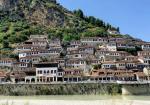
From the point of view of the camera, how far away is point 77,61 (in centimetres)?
9262

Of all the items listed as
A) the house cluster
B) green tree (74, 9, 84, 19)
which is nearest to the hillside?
green tree (74, 9, 84, 19)

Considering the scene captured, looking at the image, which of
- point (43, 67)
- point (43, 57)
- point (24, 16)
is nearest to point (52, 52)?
point (43, 57)

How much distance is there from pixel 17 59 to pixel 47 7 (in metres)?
47.9

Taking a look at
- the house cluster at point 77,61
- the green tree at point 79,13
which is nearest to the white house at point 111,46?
the house cluster at point 77,61

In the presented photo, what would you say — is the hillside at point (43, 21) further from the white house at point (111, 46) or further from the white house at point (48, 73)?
the white house at point (48, 73)

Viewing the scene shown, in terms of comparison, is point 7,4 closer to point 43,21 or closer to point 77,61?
point 43,21

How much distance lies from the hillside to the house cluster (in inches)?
353

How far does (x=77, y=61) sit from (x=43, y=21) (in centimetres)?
4895

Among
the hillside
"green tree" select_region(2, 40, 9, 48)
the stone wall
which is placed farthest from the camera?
the hillside

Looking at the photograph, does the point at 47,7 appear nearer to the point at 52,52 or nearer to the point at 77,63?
the point at 52,52

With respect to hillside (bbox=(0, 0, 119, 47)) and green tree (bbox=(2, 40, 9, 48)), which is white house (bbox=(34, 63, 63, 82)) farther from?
hillside (bbox=(0, 0, 119, 47))

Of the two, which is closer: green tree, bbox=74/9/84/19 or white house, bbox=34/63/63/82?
white house, bbox=34/63/63/82

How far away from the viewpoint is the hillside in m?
120

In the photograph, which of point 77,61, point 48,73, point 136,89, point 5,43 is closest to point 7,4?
point 5,43
